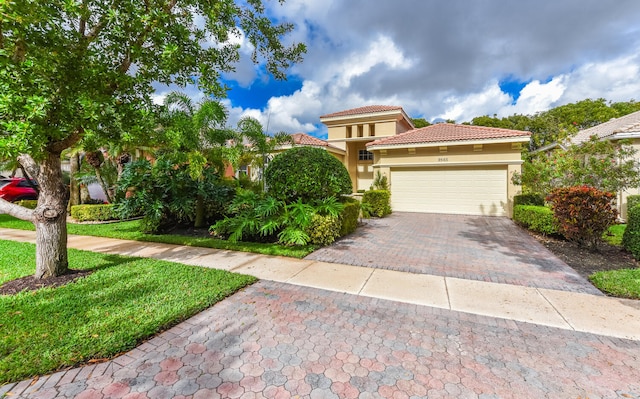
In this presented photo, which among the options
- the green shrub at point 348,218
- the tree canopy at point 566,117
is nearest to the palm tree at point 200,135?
the green shrub at point 348,218

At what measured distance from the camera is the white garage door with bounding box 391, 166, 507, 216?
12773 millimetres

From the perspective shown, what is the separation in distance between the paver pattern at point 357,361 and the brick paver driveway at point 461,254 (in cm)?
194

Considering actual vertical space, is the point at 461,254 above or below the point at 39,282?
A: below

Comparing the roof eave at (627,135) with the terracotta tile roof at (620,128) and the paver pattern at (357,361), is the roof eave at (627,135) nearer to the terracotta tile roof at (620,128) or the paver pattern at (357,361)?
the terracotta tile roof at (620,128)

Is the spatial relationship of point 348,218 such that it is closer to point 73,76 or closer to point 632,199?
point 73,76

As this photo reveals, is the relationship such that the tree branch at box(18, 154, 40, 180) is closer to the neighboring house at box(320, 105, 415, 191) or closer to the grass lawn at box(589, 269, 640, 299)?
the grass lawn at box(589, 269, 640, 299)

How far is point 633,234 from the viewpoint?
594 centimetres

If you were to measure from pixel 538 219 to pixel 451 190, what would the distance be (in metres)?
5.23

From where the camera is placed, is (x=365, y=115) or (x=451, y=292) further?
(x=365, y=115)

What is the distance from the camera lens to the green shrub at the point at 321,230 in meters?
7.02

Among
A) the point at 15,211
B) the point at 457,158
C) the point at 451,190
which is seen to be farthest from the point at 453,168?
the point at 15,211

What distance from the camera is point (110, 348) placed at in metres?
2.68

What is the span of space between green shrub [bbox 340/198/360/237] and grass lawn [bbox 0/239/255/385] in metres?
4.11

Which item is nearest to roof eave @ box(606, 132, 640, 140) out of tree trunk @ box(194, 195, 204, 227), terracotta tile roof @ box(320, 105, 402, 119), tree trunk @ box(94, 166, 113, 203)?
terracotta tile roof @ box(320, 105, 402, 119)
